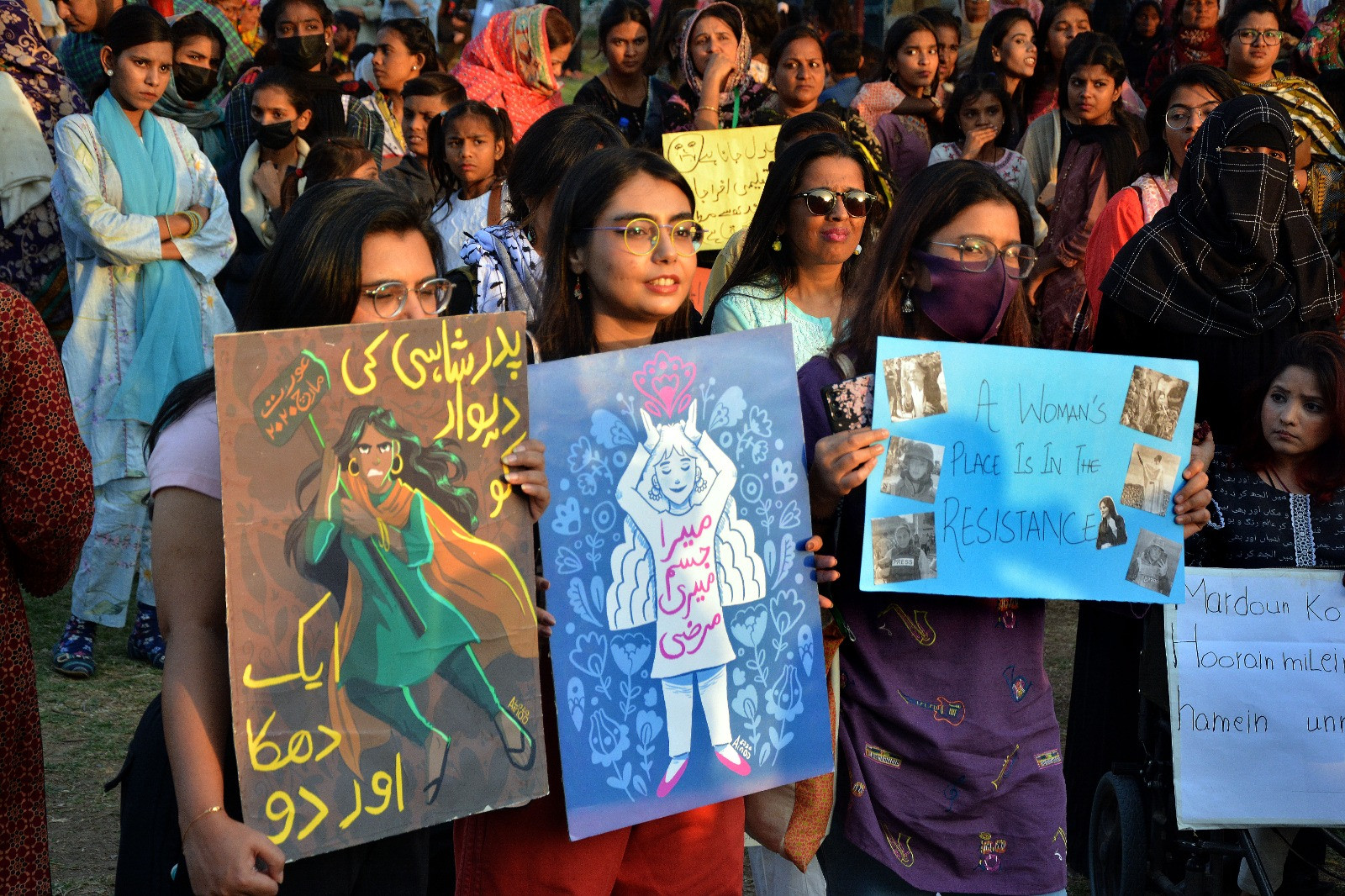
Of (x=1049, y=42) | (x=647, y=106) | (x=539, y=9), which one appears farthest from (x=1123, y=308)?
(x=1049, y=42)

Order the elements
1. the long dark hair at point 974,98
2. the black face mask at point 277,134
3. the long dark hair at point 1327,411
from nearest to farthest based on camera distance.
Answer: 1. the long dark hair at point 1327,411
2. the black face mask at point 277,134
3. the long dark hair at point 974,98

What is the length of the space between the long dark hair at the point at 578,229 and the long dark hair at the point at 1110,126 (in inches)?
171

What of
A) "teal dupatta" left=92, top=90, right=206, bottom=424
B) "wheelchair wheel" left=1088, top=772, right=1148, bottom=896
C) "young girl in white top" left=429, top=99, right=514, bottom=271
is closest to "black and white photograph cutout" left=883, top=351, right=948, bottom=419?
"wheelchair wheel" left=1088, top=772, right=1148, bottom=896

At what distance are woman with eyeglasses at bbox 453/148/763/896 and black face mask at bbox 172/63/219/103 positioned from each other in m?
5.46

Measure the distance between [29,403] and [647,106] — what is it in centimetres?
517

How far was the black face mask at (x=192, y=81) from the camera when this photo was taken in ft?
25.0

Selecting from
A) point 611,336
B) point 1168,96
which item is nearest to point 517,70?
point 1168,96

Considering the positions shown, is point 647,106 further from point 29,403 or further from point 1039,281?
point 29,403

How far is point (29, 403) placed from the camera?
2840 millimetres

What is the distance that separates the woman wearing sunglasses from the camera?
12.4 feet

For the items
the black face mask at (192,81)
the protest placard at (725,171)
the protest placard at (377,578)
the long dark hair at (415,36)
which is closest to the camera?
the protest placard at (377,578)

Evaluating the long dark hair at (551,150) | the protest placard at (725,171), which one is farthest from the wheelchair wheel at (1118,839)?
the protest placard at (725,171)

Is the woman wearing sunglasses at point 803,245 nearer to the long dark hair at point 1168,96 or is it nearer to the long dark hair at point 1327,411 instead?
the long dark hair at point 1327,411

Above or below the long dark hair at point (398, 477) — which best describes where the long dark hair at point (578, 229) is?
above
